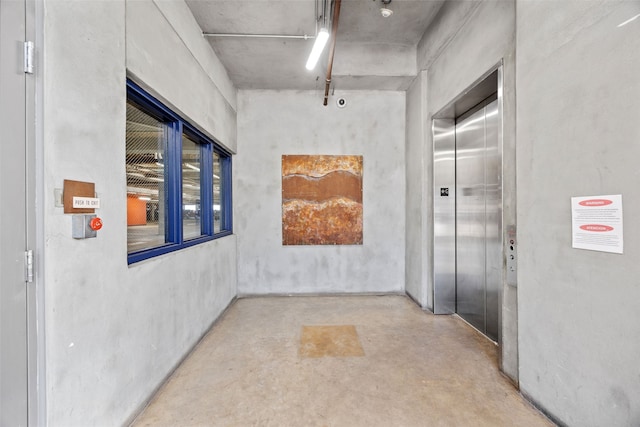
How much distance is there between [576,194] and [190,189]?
3333 millimetres

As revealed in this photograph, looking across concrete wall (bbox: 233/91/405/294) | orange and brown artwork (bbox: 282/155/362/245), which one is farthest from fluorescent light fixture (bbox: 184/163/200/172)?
orange and brown artwork (bbox: 282/155/362/245)

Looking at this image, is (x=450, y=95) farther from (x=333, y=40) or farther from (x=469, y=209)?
(x=333, y=40)

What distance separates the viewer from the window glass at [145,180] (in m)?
2.02

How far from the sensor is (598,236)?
4.87ft

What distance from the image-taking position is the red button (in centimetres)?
143

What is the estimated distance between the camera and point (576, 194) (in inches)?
63.6

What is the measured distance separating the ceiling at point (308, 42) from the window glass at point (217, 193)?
4.20ft

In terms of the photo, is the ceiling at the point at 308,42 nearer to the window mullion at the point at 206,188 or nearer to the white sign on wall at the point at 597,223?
the window mullion at the point at 206,188

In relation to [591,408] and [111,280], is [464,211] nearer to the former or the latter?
[591,408]

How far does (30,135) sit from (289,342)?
2560 mm

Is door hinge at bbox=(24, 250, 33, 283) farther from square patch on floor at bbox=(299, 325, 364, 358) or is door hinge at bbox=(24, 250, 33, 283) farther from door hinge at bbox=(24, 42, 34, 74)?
square patch on floor at bbox=(299, 325, 364, 358)

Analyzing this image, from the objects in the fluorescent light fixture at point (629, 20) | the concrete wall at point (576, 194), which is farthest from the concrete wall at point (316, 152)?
the fluorescent light fixture at point (629, 20)

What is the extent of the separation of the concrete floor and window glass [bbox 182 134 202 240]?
47.7 inches

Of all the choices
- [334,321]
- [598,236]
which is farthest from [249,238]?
[598,236]
